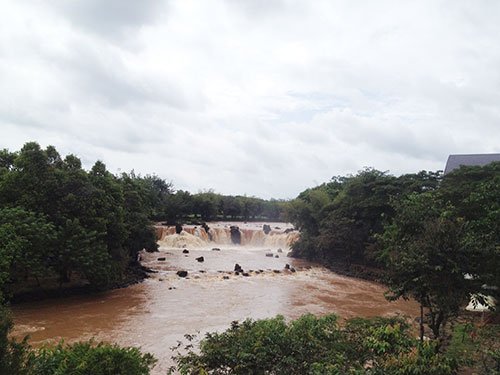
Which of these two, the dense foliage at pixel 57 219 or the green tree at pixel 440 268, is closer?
the green tree at pixel 440 268

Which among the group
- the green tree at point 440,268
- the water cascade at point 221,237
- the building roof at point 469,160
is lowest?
the water cascade at point 221,237

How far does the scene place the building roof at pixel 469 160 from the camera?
30837mm

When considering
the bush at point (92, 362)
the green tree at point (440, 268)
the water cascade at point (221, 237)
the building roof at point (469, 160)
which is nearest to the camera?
the bush at point (92, 362)

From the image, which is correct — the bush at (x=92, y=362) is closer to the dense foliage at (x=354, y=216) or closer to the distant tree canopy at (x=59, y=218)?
the distant tree canopy at (x=59, y=218)

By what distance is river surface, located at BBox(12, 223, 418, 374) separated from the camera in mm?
14945

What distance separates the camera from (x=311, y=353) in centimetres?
572

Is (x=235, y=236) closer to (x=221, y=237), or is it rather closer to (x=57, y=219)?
(x=221, y=237)

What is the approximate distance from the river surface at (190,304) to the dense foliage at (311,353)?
6.78 meters

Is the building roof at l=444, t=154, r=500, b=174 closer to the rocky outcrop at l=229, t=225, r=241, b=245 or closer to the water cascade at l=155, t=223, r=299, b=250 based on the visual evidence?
the water cascade at l=155, t=223, r=299, b=250

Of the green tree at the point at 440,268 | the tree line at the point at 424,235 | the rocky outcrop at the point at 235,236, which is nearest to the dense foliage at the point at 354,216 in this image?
the tree line at the point at 424,235

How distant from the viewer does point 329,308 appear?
64.8 feet

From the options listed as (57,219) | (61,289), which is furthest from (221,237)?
(57,219)

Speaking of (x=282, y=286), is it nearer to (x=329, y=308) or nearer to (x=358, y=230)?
(x=329, y=308)

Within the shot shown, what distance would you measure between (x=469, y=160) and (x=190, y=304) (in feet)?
83.7
